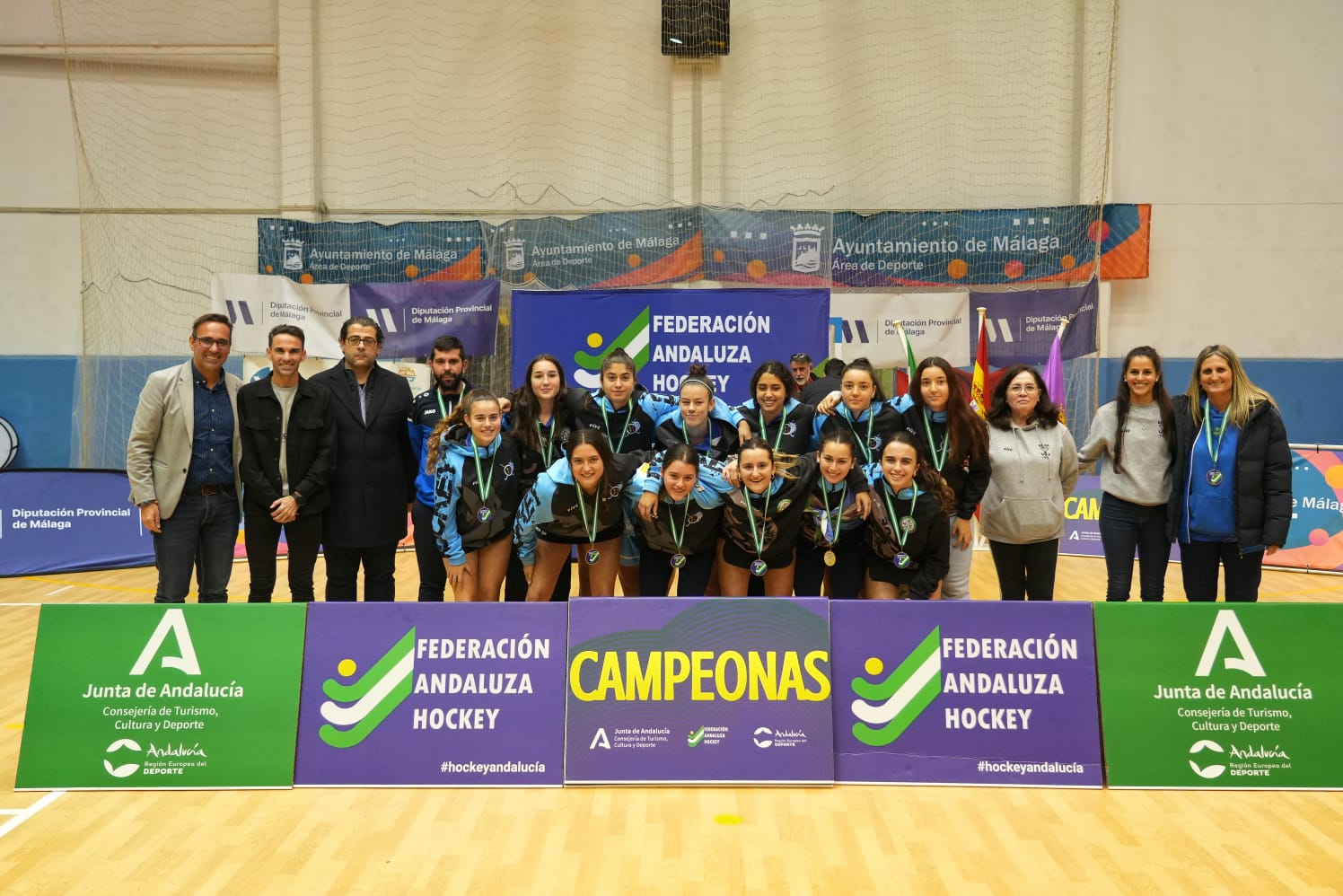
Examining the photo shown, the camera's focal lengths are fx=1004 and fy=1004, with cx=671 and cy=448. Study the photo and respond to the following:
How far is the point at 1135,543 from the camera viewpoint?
4879 millimetres

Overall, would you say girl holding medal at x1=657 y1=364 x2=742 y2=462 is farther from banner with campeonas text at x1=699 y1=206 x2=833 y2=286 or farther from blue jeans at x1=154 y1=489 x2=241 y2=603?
banner with campeonas text at x1=699 y1=206 x2=833 y2=286

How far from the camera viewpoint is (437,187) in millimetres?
12344

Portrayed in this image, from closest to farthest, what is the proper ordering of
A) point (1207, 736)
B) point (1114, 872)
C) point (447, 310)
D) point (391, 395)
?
point (1114, 872)
point (1207, 736)
point (391, 395)
point (447, 310)

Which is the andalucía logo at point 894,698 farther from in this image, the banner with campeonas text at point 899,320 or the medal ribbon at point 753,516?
the banner with campeonas text at point 899,320

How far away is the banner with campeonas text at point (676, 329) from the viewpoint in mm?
7172

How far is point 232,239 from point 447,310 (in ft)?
11.0

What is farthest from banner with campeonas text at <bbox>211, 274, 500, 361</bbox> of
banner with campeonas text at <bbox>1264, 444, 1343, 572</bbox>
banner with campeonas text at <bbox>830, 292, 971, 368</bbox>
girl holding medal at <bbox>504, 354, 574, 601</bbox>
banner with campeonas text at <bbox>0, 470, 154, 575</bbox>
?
banner with campeonas text at <bbox>1264, 444, 1343, 572</bbox>

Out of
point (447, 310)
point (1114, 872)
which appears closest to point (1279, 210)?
point (447, 310)

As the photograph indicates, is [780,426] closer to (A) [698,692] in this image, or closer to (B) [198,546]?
(A) [698,692]

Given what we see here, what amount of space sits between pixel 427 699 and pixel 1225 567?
11.7ft

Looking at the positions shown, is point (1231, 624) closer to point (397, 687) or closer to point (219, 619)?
point (397, 687)

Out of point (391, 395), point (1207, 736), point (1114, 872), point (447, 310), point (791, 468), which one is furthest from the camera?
point (447, 310)

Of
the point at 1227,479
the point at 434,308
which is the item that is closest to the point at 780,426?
the point at 1227,479

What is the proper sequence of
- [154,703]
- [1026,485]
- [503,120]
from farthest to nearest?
[503,120] → [1026,485] → [154,703]
